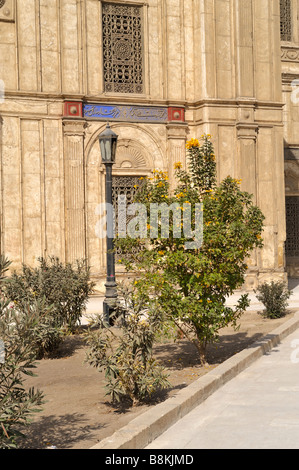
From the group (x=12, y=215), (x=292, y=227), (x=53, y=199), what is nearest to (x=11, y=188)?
(x=12, y=215)

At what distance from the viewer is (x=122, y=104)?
63.9 ft

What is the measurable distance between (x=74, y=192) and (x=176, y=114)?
13.8ft

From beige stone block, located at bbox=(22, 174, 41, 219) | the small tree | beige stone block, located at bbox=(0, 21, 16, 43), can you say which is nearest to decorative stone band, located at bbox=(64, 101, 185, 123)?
beige stone block, located at bbox=(22, 174, 41, 219)

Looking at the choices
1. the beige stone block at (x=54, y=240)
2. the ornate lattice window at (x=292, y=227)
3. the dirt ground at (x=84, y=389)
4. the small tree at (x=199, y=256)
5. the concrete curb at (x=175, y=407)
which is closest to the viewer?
the concrete curb at (x=175, y=407)

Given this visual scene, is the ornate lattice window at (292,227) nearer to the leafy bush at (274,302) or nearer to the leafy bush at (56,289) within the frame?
the leafy bush at (274,302)

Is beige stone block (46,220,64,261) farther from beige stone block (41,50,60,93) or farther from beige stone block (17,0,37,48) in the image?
beige stone block (17,0,37,48)

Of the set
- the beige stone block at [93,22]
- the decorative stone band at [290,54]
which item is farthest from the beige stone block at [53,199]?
the decorative stone band at [290,54]

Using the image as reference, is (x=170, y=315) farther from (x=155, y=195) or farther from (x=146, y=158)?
(x=146, y=158)

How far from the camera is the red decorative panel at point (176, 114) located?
65.8 ft

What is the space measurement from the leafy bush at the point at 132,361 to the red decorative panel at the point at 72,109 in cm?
1163
